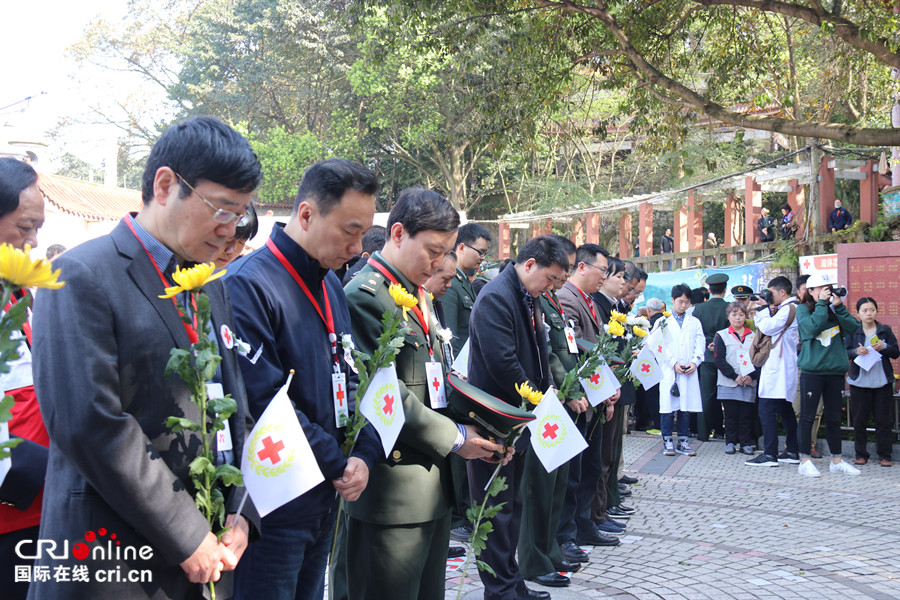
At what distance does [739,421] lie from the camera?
1012 cm

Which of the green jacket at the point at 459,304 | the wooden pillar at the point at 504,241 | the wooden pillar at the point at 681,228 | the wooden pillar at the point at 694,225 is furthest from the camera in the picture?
the wooden pillar at the point at 504,241

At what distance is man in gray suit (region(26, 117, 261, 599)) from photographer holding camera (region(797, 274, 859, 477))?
323 inches

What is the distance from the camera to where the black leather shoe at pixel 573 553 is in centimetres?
527

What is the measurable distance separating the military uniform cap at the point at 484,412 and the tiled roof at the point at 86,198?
19.8 meters

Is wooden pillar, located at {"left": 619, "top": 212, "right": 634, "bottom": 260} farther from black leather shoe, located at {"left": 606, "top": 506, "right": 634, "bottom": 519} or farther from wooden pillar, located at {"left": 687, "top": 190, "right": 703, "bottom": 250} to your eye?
black leather shoe, located at {"left": 606, "top": 506, "right": 634, "bottom": 519}

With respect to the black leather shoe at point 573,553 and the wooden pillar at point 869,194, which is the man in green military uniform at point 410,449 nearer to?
the black leather shoe at point 573,553

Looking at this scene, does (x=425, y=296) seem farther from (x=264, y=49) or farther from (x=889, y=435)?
(x=264, y=49)

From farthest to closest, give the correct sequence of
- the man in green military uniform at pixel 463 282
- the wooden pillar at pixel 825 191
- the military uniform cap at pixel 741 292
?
the wooden pillar at pixel 825 191 < the military uniform cap at pixel 741 292 < the man in green military uniform at pixel 463 282

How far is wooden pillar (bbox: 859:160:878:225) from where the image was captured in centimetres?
Result: 1586

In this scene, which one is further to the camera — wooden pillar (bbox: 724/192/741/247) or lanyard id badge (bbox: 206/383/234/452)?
wooden pillar (bbox: 724/192/741/247)

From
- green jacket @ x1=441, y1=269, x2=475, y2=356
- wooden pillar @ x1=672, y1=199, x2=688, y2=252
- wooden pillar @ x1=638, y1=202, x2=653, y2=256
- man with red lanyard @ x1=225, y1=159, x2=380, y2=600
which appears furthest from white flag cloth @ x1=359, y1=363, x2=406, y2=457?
wooden pillar @ x1=672, y1=199, x2=688, y2=252

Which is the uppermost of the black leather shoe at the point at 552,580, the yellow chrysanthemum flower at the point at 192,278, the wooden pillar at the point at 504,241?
the wooden pillar at the point at 504,241

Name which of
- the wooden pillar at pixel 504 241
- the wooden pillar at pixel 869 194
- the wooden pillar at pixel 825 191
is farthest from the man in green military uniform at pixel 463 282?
the wooden pillar at pixel 504 241

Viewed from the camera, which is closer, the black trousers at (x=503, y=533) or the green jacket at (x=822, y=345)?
the black trousers at (x=503, y=533)
